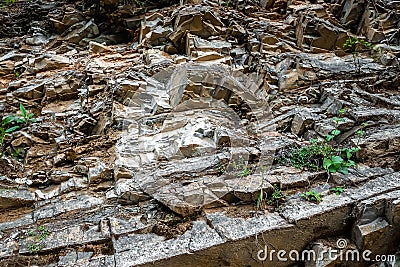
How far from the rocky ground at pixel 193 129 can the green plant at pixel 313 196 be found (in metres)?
0.06

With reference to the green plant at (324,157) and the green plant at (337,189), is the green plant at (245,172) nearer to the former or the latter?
the green plant at (324,157)

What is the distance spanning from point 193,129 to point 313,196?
6.03ft

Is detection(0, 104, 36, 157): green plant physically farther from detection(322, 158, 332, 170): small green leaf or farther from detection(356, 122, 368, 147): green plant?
detection(356, 122, 368, 147): green plant

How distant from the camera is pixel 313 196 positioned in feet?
9.73

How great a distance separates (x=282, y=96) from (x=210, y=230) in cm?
299

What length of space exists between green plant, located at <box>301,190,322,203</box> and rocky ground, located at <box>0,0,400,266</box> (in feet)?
0.19

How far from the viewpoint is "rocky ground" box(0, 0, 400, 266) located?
276 cm

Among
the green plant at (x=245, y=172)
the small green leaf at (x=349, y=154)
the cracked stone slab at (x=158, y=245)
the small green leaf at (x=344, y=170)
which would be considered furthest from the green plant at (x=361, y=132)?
the cracked stone slab at (x=158, y=245)

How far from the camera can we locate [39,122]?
501 centimetres

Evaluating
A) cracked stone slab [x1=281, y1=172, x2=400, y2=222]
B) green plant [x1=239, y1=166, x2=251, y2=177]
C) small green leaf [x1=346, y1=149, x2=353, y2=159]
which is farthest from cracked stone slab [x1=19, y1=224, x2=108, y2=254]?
small green leaf [x1=346, y1=149, x2=353, y2=159]

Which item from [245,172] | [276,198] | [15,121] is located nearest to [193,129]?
[245,172]

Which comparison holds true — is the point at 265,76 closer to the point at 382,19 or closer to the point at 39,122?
the point at 382,19

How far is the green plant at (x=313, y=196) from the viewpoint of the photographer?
2.93m

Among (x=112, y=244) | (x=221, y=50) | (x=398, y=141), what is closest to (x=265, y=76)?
(x=221, y=50)
